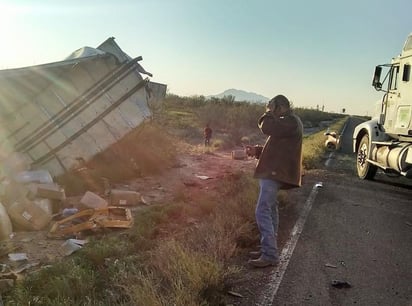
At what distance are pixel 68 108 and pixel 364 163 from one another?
9.19 m

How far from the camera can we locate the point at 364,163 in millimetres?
14008

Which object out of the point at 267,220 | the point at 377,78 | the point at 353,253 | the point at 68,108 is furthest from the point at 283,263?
the point at 377,78

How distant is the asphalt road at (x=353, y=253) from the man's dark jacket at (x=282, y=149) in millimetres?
1147

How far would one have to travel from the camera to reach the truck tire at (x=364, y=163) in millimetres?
13691

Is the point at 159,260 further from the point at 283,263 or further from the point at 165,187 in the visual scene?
the point at 165,187

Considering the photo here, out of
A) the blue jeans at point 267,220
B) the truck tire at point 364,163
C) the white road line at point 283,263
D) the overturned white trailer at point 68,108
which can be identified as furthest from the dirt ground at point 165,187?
the truck tire at point 364,163

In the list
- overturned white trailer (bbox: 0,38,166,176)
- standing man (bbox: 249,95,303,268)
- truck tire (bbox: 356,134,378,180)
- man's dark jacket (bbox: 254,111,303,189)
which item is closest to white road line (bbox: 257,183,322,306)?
standing man (bbox: 249,95,303,268)

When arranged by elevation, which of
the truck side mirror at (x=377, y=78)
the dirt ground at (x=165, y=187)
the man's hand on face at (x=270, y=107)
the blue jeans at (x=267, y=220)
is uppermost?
the truck side mirror at (x=377, y=78)

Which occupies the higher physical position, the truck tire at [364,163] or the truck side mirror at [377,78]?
the truck side mirror at [377,78]

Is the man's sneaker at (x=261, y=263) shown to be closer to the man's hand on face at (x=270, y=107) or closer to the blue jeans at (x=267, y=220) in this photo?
the blue jeans at (x=267, y=220)

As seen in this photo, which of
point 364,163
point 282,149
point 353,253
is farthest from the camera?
point 364,163

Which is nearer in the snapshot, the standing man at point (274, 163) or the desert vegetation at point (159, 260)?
the desert vegetation at point (159, 260)

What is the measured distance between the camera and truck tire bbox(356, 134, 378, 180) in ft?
44.9

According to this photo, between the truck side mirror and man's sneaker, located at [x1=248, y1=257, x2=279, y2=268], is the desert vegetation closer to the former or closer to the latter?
man's sneaker, located at [x1=248, y1=257, x2=279, y2=268]
